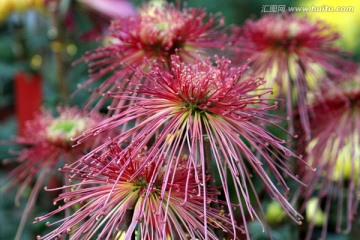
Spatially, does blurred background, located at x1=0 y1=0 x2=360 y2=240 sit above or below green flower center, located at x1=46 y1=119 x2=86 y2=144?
above

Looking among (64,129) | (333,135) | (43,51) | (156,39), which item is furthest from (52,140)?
(43,51)

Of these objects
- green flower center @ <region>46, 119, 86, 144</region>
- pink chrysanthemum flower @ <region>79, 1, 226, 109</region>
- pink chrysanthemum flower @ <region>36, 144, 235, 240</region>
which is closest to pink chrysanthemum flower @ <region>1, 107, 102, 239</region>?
green flower center @ <region>46, 119, 86, 144</region>

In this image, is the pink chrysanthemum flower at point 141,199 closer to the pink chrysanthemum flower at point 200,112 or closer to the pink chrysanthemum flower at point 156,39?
the pink chrysanthemum flower at point 200,112

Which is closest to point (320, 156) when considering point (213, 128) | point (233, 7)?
point (213, 128)

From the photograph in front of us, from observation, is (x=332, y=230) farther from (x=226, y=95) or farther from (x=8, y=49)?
(x=8, y=49)

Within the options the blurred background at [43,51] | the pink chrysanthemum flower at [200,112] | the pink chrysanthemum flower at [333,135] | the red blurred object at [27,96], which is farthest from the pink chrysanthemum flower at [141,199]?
the red blurred object at [27,96]

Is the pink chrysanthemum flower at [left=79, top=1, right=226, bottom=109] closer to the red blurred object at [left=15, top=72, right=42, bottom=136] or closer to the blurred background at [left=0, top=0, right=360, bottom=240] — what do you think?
the blurred background at [left=0, top=0, right=360, bottom=240]
